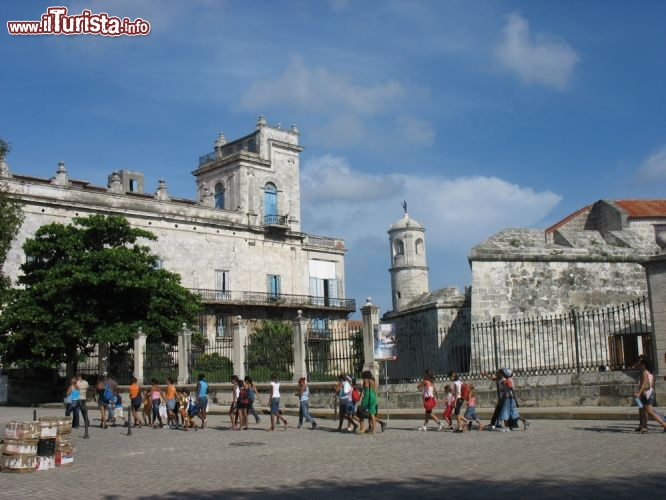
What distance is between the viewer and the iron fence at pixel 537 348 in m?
18.9

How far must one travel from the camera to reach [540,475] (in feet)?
29.9

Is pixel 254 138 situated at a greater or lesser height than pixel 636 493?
greater

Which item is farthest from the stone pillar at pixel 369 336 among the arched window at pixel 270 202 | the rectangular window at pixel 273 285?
the arched window at pixel 270 202

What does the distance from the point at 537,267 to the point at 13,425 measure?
15081 mm

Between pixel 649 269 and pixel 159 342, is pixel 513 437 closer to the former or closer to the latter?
pixel 649 269

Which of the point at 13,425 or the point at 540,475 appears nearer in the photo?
the point at 540,475

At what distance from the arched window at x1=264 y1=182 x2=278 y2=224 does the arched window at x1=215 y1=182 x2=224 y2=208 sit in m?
2.89

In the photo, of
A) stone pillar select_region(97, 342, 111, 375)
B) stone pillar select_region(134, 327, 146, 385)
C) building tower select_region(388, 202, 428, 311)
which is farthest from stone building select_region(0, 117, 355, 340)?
stone pillar select_region(134, 327, 146, 385)

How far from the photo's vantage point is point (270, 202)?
172ft

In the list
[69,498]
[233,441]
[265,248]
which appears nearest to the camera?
[69,498]

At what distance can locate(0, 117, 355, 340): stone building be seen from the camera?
138ft

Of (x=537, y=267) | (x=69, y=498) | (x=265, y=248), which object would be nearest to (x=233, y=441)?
(x=69, y=498)

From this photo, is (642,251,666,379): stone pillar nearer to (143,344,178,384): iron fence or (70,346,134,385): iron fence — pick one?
(143,344,178,384): iron fence

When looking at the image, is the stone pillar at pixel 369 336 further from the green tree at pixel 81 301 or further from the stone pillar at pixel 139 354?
the green tree at pixel 81 301
